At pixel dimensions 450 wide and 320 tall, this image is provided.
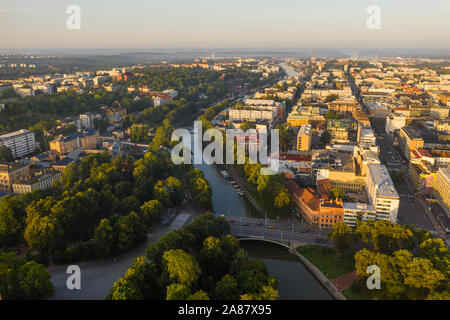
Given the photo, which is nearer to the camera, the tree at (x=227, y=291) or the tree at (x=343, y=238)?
the tree at (x=227, y=291)

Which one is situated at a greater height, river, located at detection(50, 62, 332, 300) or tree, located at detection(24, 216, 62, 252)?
tree, located at detection(24, 216, 62, 252)

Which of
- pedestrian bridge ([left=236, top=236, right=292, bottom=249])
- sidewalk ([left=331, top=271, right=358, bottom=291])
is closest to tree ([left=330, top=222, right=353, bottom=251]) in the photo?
sidewalk ([left=331, top=271, right=358, bottom=291])

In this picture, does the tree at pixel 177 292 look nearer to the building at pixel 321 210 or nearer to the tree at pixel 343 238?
the tree at pixel 343 238

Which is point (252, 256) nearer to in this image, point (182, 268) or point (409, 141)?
point (182, 268)

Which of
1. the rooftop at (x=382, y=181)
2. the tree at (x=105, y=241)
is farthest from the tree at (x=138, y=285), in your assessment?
the rooftop at (x=382, y=181)

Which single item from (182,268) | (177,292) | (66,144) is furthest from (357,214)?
(66,144)

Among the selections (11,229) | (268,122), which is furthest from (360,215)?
(268,122)

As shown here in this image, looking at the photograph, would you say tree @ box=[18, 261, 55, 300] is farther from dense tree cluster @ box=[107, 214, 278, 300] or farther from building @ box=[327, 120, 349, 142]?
building @ box=[327, 120, 349, 142]
